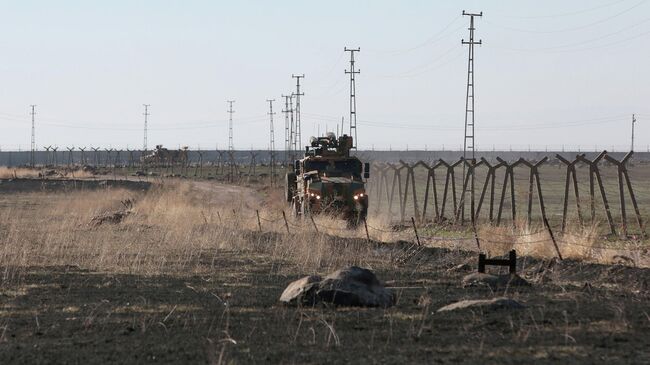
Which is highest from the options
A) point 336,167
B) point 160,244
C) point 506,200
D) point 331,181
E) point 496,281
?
point 336,167

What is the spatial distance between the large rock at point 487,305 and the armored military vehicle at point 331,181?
1956cm

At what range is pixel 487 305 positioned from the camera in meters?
13.9

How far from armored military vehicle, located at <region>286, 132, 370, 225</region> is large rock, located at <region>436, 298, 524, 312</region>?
19.6m

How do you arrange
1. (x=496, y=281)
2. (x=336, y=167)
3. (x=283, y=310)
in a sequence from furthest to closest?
(x=336, y=167) < (x=496, y=281) < (x=283, y=310)

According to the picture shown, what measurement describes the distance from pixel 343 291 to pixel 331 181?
19.5 metres

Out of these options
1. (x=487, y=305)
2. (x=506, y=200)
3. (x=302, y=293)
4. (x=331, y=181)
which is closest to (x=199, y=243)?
(x=331, y=181)

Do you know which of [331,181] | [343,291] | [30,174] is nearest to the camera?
[343,291]

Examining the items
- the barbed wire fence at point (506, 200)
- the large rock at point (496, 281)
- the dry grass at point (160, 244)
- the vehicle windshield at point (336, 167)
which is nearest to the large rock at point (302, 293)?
the large rock at point (496, 281)

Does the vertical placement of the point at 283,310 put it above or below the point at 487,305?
below

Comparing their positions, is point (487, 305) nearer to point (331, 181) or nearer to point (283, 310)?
point (283, 310)

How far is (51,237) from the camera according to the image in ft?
92.3

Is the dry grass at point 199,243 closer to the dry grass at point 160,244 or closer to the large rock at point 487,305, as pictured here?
the dry grass at point 160,244

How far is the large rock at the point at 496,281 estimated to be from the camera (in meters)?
16.9

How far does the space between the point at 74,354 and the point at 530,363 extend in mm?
5176
